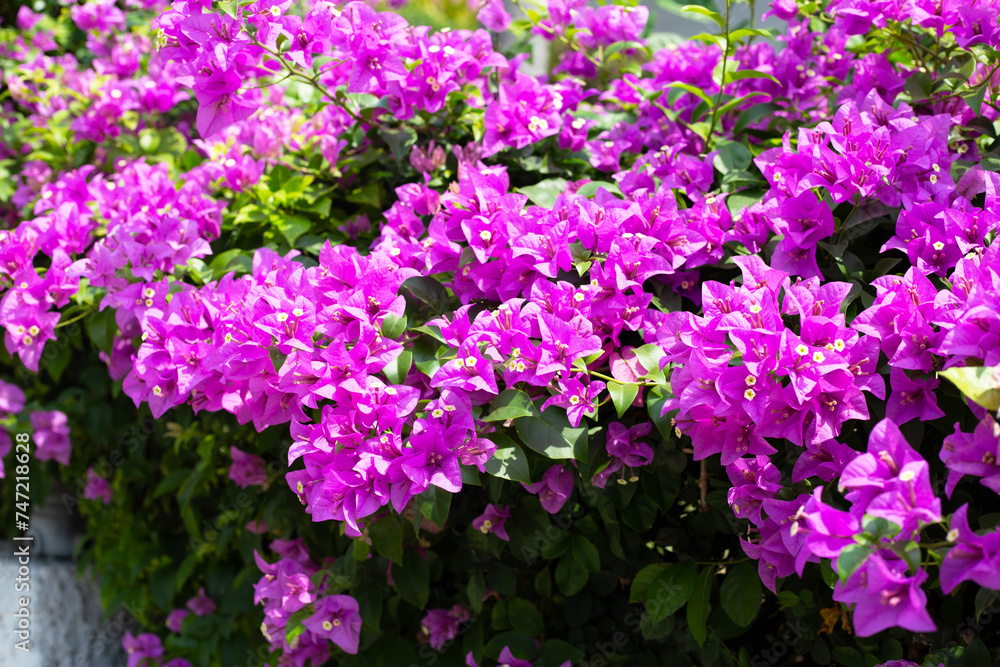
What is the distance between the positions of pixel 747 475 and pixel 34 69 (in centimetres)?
245

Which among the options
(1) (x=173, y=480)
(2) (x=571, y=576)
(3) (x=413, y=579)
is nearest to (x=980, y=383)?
(2) (x=571, y=576)

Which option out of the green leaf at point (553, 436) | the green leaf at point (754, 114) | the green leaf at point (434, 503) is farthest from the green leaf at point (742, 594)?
the green leaf at point (754, 114)

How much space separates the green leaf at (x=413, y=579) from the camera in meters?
1.50

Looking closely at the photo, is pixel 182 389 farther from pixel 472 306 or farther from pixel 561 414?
pixel 561 414

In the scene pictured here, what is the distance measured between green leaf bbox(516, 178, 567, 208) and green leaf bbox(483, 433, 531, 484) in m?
0.50

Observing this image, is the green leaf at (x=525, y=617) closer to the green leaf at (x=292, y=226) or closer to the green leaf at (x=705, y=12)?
the green leaf at (x=292, y=226)

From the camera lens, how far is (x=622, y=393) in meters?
1.14

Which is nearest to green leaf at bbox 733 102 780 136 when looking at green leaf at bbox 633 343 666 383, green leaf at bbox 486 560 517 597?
green leaf at bbox 633 343 666 383

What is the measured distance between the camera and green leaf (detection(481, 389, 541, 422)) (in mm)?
1115

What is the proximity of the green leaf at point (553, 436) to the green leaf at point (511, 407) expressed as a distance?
18 mm

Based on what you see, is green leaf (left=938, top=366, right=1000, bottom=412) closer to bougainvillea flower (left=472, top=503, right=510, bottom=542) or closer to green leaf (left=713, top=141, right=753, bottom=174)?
green leaf (left=713, top=141, right=753, bottom=174)

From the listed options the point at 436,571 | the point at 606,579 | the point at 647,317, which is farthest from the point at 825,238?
the point at 436,571

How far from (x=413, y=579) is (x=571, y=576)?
307 millimetres

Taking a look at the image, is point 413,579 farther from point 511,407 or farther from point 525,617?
point 511,407
